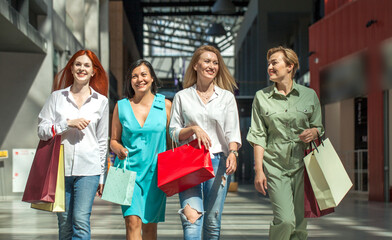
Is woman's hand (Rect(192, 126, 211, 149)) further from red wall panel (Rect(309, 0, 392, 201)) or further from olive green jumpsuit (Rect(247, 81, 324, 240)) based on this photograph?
red wall panel (Rect(309, 0, 392, 201))

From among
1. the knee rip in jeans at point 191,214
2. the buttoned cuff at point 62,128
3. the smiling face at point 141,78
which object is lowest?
the knee rip in jeans at point 191,214

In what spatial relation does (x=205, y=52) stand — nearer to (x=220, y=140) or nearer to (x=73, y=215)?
(x=220, y=140)

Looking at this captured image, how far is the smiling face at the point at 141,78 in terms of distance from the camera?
4.59 metres

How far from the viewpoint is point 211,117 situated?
424 centimetres

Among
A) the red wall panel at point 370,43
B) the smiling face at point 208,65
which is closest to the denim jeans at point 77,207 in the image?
the smiling face at point 208,65

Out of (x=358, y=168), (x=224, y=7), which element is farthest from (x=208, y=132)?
(x=224, y=7)

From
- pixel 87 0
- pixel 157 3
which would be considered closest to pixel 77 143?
pixel 87 0

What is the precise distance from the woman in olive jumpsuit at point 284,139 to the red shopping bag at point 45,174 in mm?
1342

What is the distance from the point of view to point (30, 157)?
15977 millimetres

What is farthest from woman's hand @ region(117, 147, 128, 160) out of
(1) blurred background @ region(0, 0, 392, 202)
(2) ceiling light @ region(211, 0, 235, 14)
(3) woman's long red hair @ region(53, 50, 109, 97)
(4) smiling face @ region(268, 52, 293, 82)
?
(2) ceiling light @ region(211, 0, 235, 14)

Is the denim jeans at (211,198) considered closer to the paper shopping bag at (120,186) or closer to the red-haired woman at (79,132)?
the paper shopping bag at (120,186)

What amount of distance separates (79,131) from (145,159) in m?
0.51

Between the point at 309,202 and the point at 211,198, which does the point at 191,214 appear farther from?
the point at 309,202

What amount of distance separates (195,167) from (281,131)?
2.39 feet
